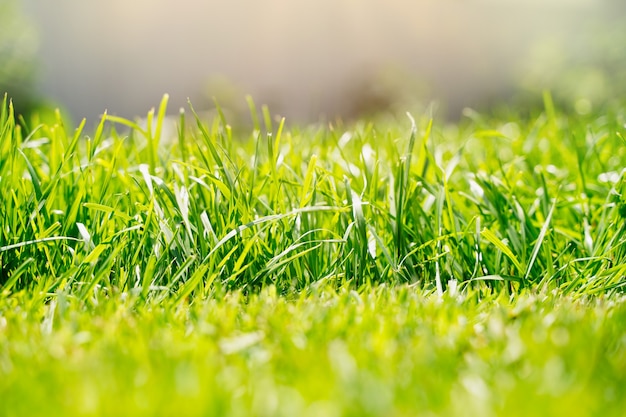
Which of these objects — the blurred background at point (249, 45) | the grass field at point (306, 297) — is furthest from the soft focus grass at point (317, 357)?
the blurred background at point (249, 45)

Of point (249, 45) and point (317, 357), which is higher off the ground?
point (317, 357)

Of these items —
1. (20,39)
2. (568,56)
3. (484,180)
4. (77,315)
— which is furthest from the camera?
(568,56)

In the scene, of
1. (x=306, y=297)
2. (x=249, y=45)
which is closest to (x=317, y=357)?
(x=306, y=297)

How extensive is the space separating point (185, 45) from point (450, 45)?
6192 mm

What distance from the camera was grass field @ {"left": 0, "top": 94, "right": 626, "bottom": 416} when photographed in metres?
0.95

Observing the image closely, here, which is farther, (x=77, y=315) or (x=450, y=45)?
(x=450, y=45)

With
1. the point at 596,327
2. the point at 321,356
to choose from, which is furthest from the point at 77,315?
the point at 596,327

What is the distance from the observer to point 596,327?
1.27 m

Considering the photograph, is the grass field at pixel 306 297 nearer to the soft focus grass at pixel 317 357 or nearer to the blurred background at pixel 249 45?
the soft focus grass at pixel 317 357

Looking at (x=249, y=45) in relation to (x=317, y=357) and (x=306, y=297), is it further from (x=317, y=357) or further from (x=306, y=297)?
(x=317, y=357)

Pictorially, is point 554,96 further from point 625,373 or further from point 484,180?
point 625,373

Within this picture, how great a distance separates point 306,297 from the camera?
1.65 meters

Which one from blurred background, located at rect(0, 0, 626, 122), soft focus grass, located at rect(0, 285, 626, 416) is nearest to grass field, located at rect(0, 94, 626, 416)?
soft focus grass, located at rect(0, 285, 626, 416)

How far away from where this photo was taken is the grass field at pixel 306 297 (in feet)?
3.12
